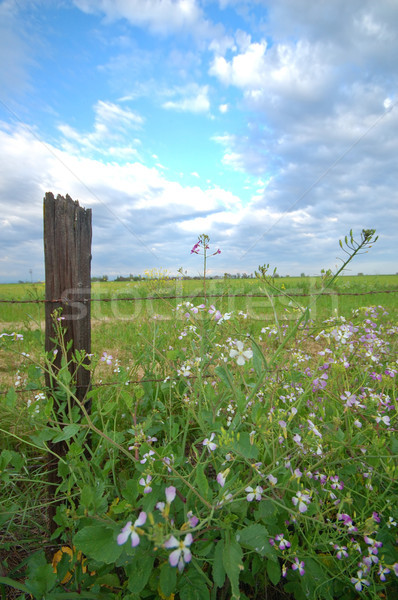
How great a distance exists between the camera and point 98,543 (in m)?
0.95

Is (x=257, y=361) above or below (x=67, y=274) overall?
below

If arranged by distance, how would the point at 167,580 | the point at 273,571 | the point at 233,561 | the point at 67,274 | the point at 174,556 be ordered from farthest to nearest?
the point at 67,274
the point at 273,571
the point at 167,580
the point at 233,561
the point at 174,556

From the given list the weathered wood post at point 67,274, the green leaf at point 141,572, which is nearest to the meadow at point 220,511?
the green leaf at point 141,572

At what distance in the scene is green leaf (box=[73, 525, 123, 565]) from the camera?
92 centimetres

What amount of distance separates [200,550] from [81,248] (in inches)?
61.0

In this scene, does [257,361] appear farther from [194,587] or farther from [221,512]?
[194,587]

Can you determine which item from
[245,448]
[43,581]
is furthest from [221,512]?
[43,581]

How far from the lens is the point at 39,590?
3.43ft

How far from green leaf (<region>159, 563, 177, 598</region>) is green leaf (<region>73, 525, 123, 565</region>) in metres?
0.14

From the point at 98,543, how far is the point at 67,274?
1362 mm

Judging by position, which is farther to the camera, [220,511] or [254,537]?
[220,511]

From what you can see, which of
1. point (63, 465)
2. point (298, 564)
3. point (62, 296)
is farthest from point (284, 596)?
point (62, 296)

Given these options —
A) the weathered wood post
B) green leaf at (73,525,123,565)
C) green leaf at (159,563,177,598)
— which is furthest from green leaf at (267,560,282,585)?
the weathered wood post

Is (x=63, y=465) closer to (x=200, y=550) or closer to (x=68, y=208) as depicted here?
(x=200, y=550)
